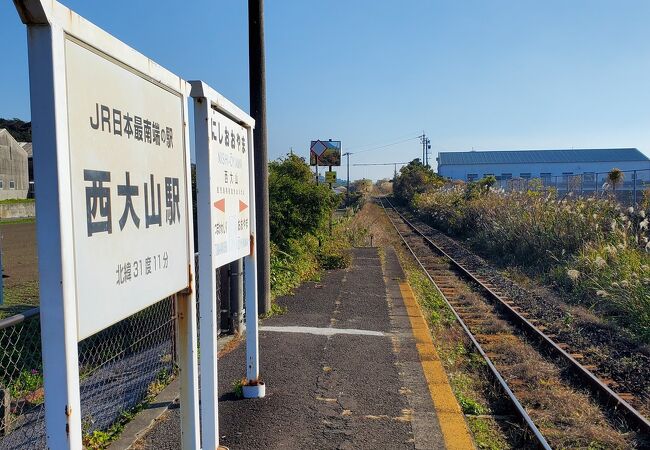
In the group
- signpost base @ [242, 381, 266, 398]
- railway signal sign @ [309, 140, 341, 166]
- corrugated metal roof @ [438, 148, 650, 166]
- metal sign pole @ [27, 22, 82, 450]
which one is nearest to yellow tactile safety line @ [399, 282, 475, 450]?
signpost base @ [242, 381, 266, 398]

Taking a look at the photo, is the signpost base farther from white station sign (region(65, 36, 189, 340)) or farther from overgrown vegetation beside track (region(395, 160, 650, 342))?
overgrown vegetation beside track (region(395, 160, 650, 342))

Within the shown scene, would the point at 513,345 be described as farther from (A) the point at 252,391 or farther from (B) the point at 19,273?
(B) the point at 19,273

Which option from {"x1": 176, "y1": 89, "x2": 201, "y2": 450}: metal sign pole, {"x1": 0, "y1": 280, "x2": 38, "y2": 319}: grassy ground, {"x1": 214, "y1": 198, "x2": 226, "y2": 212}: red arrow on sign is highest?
{"x1": 214, "y1": 198, "x2": 226, "y2": 212}: red arrow on sign

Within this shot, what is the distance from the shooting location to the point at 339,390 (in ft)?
16.3

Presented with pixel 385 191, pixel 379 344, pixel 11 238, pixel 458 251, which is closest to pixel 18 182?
pixel 11 238

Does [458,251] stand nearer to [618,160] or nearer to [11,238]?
[11,238]

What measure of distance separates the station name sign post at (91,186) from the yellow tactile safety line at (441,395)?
2442 millimetres

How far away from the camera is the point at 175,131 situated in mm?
2812

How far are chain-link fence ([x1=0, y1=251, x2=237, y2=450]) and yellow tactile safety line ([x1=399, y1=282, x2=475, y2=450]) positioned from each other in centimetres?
239

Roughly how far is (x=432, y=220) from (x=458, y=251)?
15.0m

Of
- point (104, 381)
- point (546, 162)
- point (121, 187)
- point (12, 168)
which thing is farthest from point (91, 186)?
point (546, 162)

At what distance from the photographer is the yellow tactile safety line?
4082mm

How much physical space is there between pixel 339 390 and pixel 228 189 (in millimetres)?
2131

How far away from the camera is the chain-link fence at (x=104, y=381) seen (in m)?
4.03
